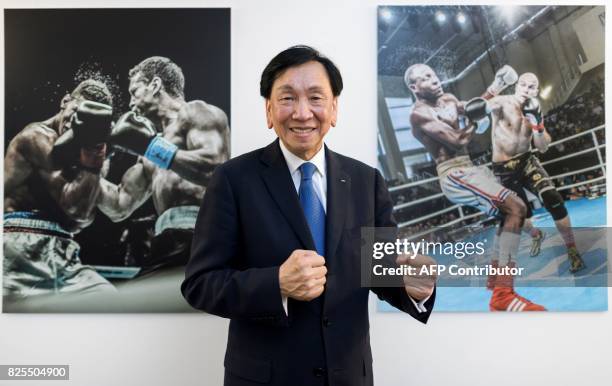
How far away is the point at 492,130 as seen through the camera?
2002mm

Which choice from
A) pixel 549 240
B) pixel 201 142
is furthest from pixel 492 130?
pixel 201 142

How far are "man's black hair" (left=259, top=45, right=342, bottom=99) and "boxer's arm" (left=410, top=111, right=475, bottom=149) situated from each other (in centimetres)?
78

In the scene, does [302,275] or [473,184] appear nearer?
[302,275]

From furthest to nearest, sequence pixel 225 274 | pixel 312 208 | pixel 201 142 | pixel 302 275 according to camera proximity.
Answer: pixel 201 142
pixel 312 208
pixel 225 274
pixel 302 275

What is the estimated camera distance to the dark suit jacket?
1229 mm

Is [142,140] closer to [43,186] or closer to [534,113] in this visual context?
[43,186]

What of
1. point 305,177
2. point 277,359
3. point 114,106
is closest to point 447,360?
point 277,359

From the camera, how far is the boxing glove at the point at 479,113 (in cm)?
200

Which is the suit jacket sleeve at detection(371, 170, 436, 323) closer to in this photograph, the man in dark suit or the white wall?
the man in dark suit

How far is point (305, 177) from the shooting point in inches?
52.1

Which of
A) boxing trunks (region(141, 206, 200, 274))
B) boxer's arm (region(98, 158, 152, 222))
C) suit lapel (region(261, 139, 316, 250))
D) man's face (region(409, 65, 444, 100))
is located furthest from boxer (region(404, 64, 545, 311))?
boxer's arm (region(98, 158, 152, 222))

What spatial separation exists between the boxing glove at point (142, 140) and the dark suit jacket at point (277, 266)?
0.77 m

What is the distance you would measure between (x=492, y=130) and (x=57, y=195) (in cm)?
184

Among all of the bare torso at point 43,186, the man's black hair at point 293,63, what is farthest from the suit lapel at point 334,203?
the bare torso at point 43,186
